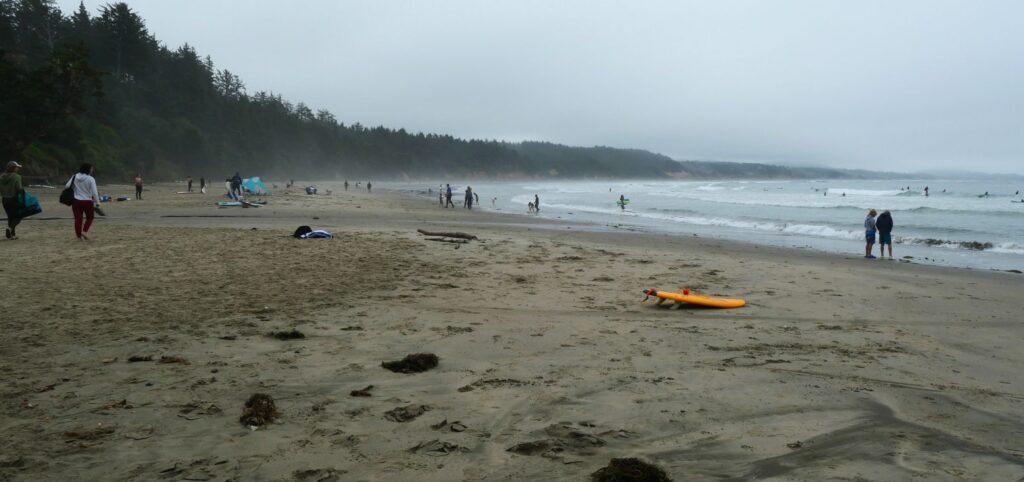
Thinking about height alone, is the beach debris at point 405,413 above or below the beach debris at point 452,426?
above

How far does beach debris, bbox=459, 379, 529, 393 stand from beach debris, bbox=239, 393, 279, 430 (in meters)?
1.36

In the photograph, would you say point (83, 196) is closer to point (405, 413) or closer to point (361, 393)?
point (361, 393)

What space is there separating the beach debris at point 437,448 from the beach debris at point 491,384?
93 cm

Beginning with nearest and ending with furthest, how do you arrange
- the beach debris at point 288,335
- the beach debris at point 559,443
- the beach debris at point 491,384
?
the beach debris at point 559,443, the beach debris at point 491,384, the beach debris at point 288,335

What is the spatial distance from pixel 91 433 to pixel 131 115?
7907 centimetres

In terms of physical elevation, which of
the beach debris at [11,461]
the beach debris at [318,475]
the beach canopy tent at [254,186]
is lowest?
the beach debris at [318,475]

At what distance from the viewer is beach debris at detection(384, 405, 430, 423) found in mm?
3865

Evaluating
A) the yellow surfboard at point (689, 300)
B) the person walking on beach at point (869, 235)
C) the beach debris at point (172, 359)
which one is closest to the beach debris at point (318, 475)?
the beach debris at point (172, 359)

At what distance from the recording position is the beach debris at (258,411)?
3671 mm

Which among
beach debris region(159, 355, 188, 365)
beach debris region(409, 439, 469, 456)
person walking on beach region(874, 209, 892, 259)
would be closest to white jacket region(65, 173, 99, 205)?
beach debris region(159, 355, 188, 365)

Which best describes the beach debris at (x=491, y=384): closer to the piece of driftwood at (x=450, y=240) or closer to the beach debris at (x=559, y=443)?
the beach debris at (x=559, y=443)

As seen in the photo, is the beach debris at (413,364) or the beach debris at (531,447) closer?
the beach debris at (531,447)

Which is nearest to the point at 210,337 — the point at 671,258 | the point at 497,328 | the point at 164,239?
the point at 497,328

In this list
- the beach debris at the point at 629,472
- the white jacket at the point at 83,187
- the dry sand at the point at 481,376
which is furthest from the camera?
the white jacket at the point at 83,187
